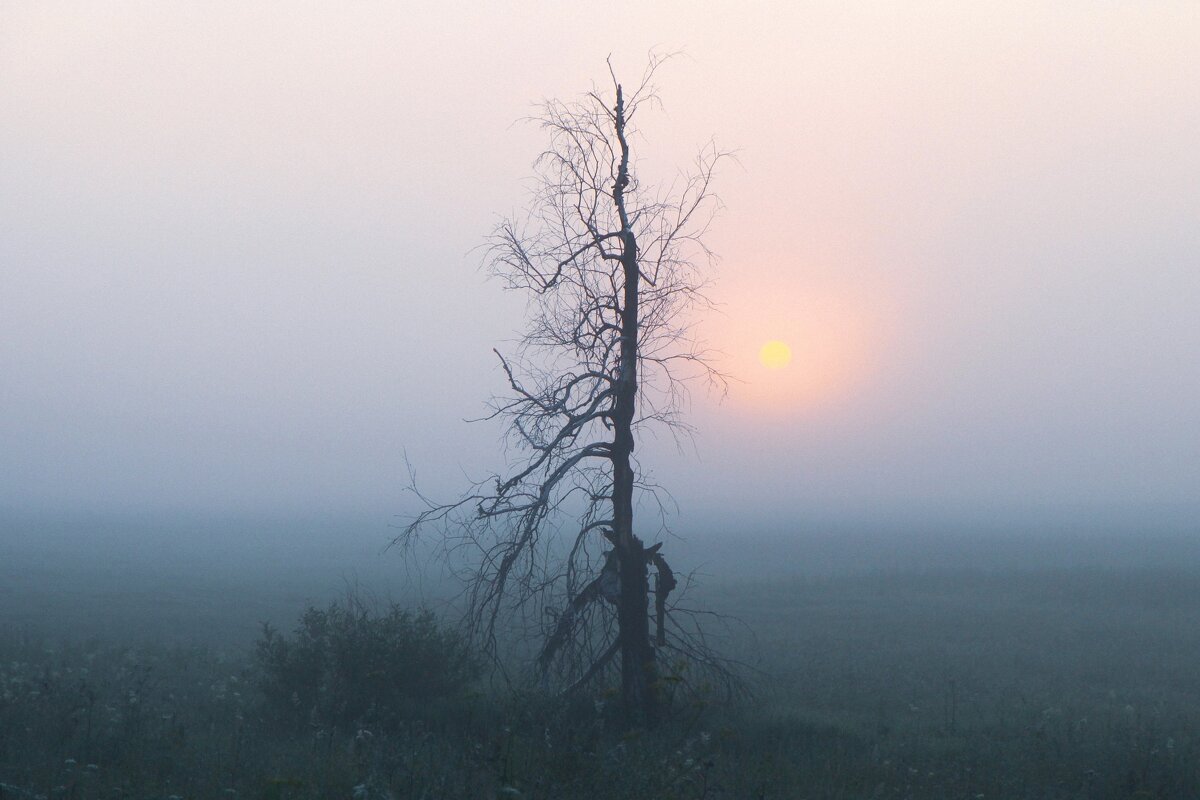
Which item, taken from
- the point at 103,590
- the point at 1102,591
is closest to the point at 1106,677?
the point at 1102,591

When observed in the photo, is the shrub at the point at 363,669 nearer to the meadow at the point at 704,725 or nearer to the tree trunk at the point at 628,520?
the meadow at the point at 704,725

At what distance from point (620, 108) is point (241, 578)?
53237 mm

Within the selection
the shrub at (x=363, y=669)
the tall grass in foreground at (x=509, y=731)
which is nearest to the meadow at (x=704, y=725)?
the tall grass in foreground at (x=509, y=731)

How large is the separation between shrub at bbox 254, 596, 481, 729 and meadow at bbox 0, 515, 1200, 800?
0.32m

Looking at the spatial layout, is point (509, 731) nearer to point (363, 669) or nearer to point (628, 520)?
point (628, 520)

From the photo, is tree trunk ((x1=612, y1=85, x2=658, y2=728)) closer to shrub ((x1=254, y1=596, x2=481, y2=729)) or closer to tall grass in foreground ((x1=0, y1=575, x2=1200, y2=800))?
tall grass in foreground ((x1=0, y1=575, x2=1200, y2=800))

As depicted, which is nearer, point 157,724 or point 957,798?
point 957,798

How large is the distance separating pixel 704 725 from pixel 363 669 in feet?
15.8

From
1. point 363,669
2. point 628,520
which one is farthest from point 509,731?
point 363,669

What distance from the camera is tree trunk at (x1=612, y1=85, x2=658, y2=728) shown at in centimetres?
1190

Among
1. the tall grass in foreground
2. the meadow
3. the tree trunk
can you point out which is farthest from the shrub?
the tree trunk

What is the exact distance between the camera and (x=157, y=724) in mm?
11617

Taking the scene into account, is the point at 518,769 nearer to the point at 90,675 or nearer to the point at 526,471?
the point at 526,471

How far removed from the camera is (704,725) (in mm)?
12336
